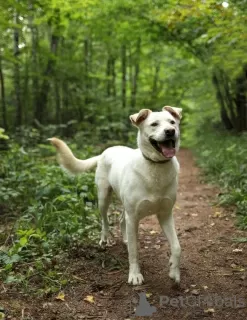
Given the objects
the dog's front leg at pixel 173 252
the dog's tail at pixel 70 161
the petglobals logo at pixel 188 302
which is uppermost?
the dog's tail at pixel 70 161

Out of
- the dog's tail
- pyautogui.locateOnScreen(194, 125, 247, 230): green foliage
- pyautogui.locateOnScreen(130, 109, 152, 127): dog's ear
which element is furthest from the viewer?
pyautogui.locateOnScreen(194, 125, 247, 230): green foliage

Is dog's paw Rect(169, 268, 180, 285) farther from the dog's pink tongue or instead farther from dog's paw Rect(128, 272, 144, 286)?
the dog's pink tongue

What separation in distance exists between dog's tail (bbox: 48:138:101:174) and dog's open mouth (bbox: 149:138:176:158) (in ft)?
5.33

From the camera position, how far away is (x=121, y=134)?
15.2 meters

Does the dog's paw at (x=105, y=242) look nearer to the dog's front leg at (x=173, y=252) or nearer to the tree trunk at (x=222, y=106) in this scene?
the dog's front leg at (x=173, y=252)

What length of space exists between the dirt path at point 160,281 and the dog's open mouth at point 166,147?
1245 millimetres

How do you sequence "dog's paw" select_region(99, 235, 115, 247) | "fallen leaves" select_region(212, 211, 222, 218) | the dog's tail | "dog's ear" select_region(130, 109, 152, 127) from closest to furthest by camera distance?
"dog's ear" select_region(130, 109, 152, 127)
"dog's paw" select_region(99, 235, 115, 247)
the dog's tail
"fallen leaves" select_region(212, 211, 222, 218)

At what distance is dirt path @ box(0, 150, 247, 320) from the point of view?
119 inches

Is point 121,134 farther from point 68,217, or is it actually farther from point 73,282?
point 73,282

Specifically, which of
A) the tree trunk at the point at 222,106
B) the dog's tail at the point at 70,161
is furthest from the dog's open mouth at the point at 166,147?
the tree trunk at the point at 222,106

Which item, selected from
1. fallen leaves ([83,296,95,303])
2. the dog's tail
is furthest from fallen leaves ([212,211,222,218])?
fallen leaves ([83,296,95,303])

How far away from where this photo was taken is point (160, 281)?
11.9ft

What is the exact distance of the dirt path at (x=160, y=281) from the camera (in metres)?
3.03

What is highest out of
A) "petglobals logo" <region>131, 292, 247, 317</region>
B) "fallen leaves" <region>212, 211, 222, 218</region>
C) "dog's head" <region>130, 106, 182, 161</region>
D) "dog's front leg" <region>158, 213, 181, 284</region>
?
"dog's head" <region>130, 106, 182, 161</region>
